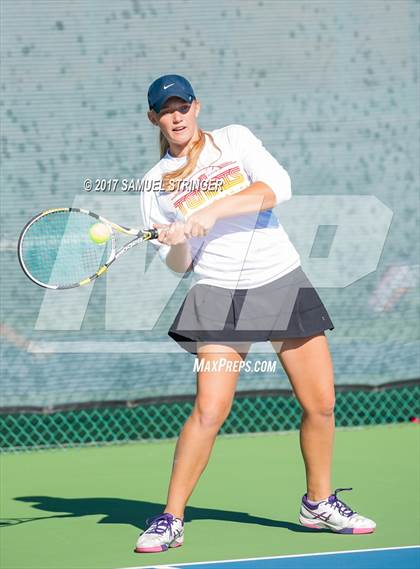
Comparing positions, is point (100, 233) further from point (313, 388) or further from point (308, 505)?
point (308, 505)

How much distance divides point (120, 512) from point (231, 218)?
1486mm

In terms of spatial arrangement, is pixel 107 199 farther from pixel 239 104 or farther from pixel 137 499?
pixel 137 499

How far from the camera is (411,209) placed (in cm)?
689

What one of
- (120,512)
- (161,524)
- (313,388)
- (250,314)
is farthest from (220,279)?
(120,512)

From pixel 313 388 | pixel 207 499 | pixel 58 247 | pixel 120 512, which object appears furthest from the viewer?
pixel 58 247

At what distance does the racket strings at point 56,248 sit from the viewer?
599cm

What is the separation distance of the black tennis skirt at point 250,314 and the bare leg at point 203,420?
0.20ft

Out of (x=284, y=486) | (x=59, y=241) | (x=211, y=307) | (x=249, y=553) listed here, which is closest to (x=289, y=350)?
(x=211, y=307)

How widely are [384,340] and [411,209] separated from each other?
73 cm

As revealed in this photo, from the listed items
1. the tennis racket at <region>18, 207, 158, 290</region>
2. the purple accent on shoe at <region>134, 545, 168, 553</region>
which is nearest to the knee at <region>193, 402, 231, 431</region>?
the purple accent on shoe at <region>134, 545, 168, 553</region>

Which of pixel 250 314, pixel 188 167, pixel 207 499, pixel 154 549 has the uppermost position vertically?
pixel 188 167

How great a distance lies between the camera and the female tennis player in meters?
4.41

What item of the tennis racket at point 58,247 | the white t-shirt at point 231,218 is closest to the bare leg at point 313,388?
the white t-shirt at point 231,218

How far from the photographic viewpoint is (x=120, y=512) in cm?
523
